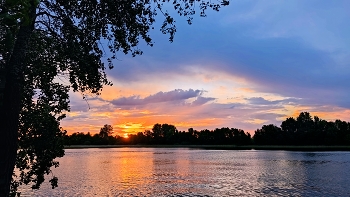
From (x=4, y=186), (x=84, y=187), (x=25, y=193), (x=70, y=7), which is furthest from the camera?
(x=84, y=187)

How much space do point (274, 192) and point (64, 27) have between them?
124ft

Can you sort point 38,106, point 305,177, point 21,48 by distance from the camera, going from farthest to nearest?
point 305,177
point 38,106
point 21,48

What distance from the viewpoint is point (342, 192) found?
41.9 meters

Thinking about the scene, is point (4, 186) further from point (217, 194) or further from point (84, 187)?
point (84, 187)

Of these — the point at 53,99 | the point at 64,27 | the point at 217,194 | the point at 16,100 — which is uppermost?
the point at 64,27

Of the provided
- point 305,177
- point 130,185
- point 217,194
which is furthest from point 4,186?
point 305,177

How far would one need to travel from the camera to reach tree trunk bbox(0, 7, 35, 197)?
10289 mm

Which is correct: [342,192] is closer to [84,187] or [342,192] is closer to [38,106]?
[84,187]

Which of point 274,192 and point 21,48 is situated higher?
point 21,48

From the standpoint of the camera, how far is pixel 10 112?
34.5 ft

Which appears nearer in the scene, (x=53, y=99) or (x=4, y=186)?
(x=4, y=186)

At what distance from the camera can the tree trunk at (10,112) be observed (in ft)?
33.8

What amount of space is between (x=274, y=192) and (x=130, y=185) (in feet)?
70.8

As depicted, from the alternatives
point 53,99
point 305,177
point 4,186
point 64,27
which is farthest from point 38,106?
point 305,177
